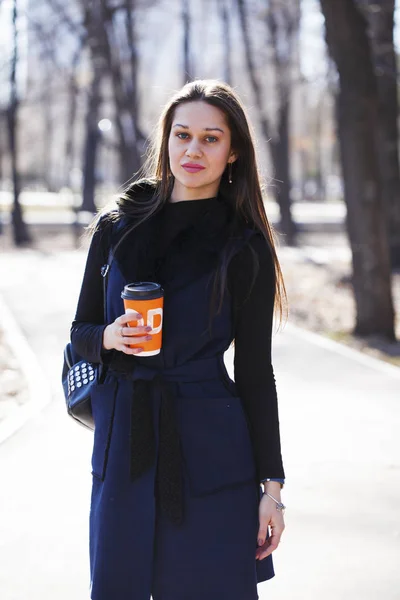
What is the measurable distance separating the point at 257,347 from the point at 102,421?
20.6 inches

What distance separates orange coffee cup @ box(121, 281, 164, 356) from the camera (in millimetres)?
2350

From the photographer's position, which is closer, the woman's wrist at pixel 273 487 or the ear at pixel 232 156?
the woman's wrist at pixel 273 487

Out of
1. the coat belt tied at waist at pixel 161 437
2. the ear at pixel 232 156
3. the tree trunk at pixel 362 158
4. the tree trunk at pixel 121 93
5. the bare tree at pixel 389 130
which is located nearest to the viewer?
the coat belt tied at waist at pixel 161 437

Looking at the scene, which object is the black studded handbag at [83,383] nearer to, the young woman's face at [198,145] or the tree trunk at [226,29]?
the young woman's face at [198,145]

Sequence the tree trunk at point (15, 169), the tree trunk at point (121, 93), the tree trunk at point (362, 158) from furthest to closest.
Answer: the tree trunk at point (15, 169) < the tree trunk at point (121, 93) < the tree trunk at point (362, 158)

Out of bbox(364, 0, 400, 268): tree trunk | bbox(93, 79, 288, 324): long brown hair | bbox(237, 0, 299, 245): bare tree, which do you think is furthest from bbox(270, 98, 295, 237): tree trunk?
bbox(93, 79, 288, 324): long brown hair

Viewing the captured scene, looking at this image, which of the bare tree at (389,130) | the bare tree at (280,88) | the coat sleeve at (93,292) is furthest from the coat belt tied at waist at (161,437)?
the bare tree at (280,88)

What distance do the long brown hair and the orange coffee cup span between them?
34 cm

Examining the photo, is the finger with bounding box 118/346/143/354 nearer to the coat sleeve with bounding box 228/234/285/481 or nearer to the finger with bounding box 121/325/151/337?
the finger with bounding box 121/325/151/337

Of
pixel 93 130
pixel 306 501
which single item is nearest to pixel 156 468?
pixel 306 501

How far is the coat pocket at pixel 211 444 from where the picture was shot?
2.50 m

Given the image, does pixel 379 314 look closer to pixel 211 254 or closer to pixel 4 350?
pixel 4 350

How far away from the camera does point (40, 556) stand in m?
4.27

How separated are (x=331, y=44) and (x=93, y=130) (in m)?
23.4
